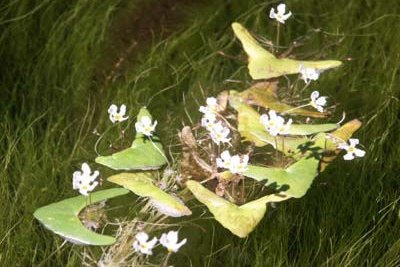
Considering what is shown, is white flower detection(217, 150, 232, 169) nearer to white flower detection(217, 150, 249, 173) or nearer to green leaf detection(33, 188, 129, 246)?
white flower detection(217, 150, 249, 173)

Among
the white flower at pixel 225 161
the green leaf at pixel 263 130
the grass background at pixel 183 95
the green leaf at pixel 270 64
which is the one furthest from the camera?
the green leaf at pixel 270 64

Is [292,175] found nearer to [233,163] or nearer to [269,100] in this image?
[233,163]

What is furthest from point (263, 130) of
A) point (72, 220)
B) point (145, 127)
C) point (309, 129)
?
point (72, 220)

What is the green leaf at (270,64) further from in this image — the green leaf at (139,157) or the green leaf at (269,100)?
the green leaf at (139,157)

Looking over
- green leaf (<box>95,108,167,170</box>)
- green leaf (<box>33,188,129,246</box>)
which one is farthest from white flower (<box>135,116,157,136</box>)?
green leaf (<box>33,188,129,246</box>)

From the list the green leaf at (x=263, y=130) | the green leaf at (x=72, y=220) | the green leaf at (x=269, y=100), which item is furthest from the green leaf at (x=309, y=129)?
the green leaf at (x=72, y=220)

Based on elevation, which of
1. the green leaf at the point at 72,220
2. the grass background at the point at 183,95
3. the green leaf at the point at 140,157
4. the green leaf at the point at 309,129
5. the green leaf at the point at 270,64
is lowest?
the grass background at the point at 183,95

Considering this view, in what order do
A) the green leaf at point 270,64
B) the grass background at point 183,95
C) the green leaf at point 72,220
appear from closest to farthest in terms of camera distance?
the green leaf at point 72,220 → the grass background at point 183,95 → the green leaf at point 270,64
